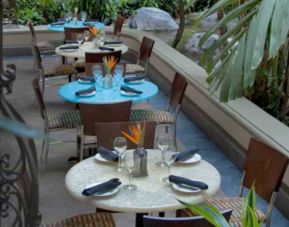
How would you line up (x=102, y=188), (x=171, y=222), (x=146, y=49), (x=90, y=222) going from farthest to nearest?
(x=146, y=49) → (x=90, y=222) → (x=102, y=188) → (x=171, y=222)

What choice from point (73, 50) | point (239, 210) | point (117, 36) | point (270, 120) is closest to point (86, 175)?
point (239, 210)

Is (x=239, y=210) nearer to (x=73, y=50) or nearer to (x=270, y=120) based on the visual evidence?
(x=270, y=120)

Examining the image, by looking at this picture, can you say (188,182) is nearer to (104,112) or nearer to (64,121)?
(104,112)

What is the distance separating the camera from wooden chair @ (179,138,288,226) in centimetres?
322

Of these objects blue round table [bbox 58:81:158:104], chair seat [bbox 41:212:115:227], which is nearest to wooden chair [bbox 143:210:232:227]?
chair seat [bbox 41:212:115:227]

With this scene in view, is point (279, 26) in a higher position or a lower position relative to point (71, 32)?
higher

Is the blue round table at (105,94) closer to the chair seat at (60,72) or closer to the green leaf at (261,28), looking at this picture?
the green leaf at (261,28)

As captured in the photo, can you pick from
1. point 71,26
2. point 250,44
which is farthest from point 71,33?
point 250,44

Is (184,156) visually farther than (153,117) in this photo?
No

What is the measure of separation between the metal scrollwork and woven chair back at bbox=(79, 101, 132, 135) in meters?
2.73

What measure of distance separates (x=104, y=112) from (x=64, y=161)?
1.12 meters

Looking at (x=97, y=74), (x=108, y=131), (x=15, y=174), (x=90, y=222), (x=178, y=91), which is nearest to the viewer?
(x=15, y=174)

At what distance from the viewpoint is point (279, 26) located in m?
3.72

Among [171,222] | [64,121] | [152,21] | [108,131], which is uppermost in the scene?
[171,222]
